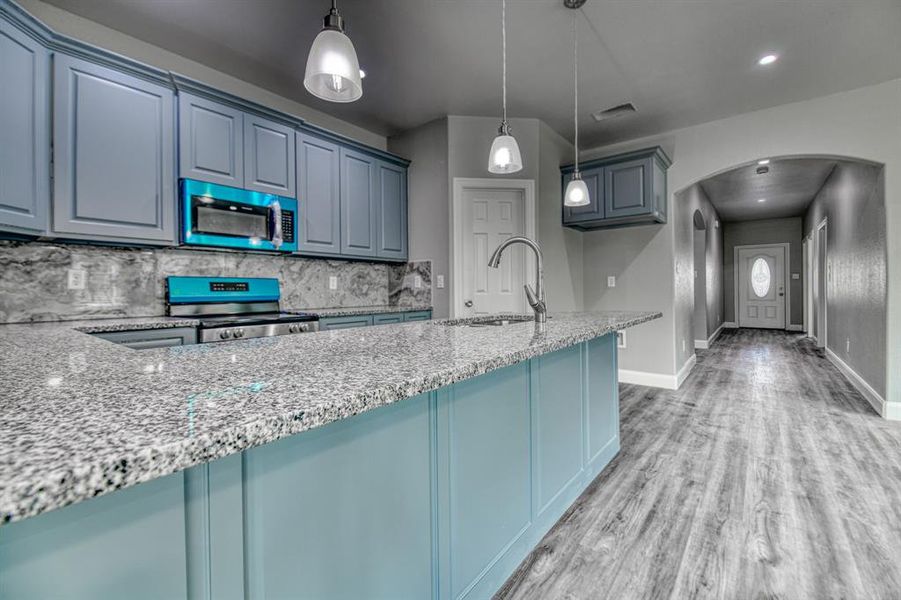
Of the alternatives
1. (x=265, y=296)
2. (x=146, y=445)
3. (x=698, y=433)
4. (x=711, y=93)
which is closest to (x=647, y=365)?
(x=698, y=433)

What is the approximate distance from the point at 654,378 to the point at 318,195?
3753mm

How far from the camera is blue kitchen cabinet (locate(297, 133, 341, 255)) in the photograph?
10.7ft

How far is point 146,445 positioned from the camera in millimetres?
435

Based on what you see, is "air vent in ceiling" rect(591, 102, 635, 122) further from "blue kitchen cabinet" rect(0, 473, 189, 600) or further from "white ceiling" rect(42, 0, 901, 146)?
"blue kitchen cabinet" rect(0, 473, 189, 600)

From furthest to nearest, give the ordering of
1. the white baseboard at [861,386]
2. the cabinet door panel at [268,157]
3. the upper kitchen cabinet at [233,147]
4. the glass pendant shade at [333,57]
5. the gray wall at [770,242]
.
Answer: the gray wall at [770,242] < the white baseboard at [861,386] < the cabinet door panel at [268,157] < the upper kitchen cabinet at [233,147] < the glass pendant shade at [333,57]

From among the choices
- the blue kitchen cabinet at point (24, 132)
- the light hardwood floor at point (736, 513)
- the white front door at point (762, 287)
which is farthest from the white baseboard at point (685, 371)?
the white front door at point (762, 287)

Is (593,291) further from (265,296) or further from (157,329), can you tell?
(157,329)

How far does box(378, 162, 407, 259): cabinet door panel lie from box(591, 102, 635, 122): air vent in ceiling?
74.9 inches

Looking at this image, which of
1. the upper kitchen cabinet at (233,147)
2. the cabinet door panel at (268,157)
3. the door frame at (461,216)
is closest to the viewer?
the upper kitchen cabinet at (233,147)

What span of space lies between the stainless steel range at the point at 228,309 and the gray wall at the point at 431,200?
1362mm

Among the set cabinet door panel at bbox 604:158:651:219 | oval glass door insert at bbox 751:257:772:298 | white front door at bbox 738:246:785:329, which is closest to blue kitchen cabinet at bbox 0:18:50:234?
cabinet door panel at bbox 604:158:651:219

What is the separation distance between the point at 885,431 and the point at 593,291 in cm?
253

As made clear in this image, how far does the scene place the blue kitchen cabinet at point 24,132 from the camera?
75.7 inches

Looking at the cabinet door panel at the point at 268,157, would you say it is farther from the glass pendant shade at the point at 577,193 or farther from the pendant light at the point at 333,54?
the glass pendant shade at the point at 577,193
